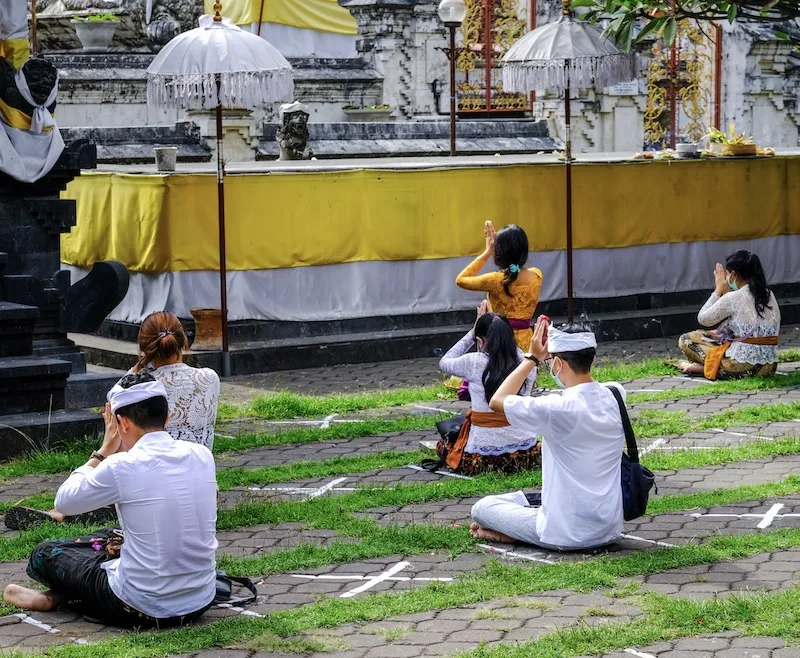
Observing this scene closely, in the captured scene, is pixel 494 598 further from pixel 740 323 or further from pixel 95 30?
pixel 95 30

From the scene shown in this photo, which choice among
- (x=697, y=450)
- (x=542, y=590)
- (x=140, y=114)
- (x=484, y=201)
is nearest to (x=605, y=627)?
(x=542, y=590)

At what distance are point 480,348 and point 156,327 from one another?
233 centimetres

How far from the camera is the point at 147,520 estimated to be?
6465 mm

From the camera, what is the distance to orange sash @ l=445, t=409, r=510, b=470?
9.43 meters

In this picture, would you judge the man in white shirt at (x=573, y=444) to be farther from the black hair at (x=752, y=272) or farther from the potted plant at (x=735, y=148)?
the potted plant at (x=735, y=148)

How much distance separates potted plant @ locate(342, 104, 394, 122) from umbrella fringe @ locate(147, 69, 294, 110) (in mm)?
14175

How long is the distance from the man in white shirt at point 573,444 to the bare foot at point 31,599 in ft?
7.82

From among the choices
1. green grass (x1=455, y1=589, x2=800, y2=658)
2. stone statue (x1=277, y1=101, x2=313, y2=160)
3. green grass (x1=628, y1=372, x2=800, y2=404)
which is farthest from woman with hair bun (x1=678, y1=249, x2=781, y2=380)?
stone statue (x1=277, y1=101, x2=313, y2=160)

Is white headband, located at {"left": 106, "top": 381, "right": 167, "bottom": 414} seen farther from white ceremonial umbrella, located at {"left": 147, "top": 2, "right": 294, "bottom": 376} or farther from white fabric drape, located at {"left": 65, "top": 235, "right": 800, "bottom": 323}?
white fabric drape, located at {"left": 65, "top": 235, "right": 800, "bottom": 323}

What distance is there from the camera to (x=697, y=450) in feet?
33.6

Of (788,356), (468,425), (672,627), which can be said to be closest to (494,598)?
(672,627)

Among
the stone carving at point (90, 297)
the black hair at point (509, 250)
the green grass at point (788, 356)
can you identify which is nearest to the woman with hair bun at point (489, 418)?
the black hair at point (509, 250)

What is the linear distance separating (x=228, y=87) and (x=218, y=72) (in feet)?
0.63

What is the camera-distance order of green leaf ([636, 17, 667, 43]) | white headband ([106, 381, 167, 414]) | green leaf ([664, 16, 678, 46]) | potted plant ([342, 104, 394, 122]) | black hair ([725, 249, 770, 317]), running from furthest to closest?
potted plant ([342, 104, 394, 122])
green leaf ([636, 17, 667, 43])
green leaf ([664, 16, 678, 46])
black hair ([725, 249, 770, 317])
white headband ([106, 381, 167, 414])
